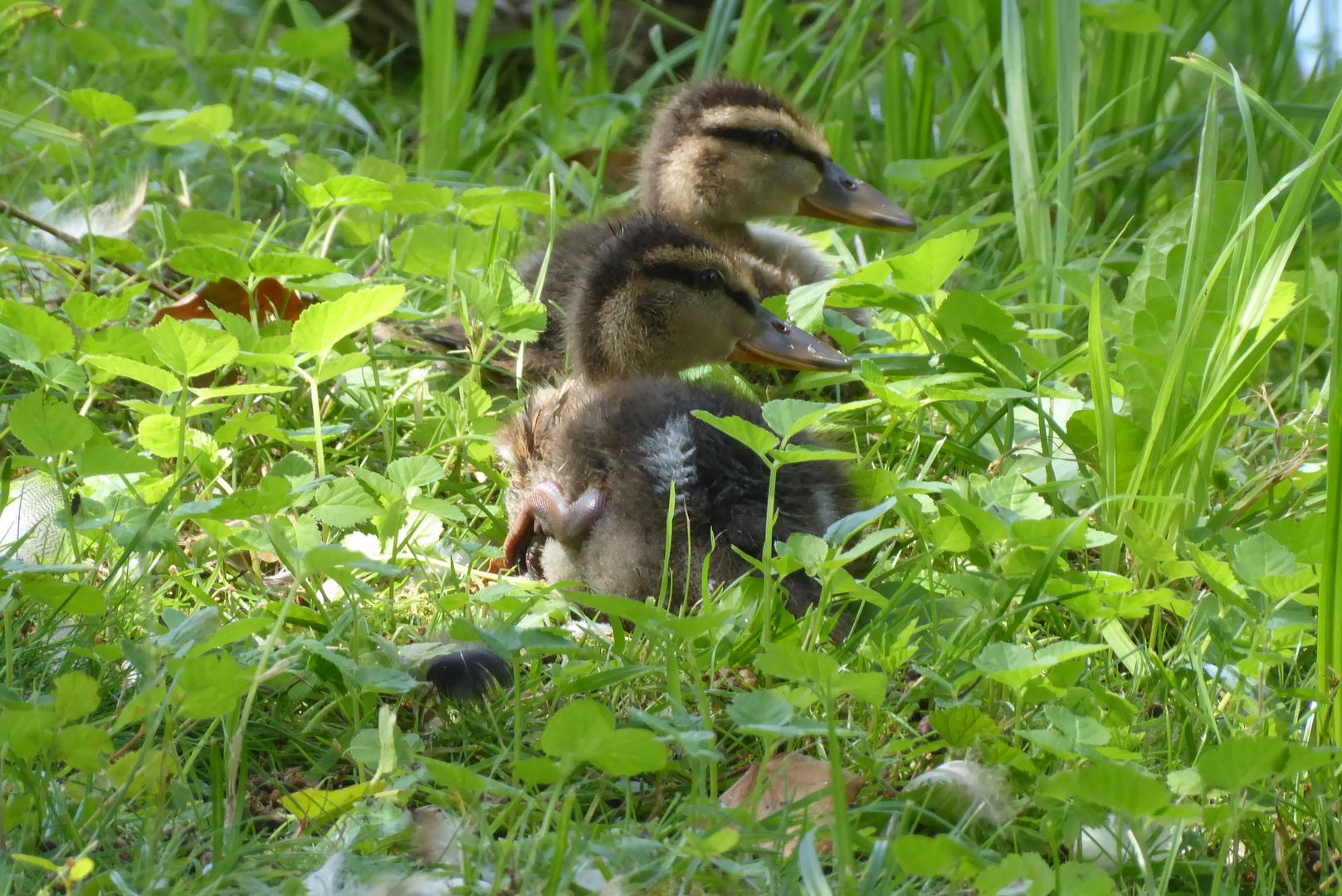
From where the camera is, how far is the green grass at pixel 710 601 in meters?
1.38

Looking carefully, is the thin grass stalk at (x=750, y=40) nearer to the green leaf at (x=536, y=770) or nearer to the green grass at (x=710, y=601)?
the green grass at (x=710, y=601)

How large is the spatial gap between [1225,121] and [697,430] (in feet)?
10.3

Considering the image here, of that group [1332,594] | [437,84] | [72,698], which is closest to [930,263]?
[1332,594]

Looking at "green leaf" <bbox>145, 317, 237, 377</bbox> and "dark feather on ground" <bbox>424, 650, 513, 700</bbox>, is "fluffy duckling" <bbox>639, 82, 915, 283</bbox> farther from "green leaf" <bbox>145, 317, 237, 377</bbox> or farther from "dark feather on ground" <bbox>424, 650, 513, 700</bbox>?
"dark feather on ground" <bbox>424, 650, 513, 700</bbox>

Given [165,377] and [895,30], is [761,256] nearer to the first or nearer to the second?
[895,30]

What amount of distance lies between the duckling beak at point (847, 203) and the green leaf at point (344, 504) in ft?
6.93

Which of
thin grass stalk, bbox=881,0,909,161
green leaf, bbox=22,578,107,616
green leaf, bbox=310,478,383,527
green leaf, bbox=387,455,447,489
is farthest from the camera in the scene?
thin grass stalk, bbox=881,0,909,161

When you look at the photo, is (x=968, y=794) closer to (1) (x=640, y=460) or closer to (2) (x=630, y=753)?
(2) (x=630, y=753)

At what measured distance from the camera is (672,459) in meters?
2.11

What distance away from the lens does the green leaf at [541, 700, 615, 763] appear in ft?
4.28

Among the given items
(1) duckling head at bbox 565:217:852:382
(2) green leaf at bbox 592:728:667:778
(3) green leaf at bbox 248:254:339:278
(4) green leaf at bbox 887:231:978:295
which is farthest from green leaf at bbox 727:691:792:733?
(3) green leaf at bbox 248:254:339:278

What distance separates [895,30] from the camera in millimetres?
3992

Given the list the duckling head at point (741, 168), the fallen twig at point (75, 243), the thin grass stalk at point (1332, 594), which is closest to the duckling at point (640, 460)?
the thin grass stalk at point (1332, 594)

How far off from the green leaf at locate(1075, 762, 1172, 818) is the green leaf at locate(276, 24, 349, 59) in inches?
165
